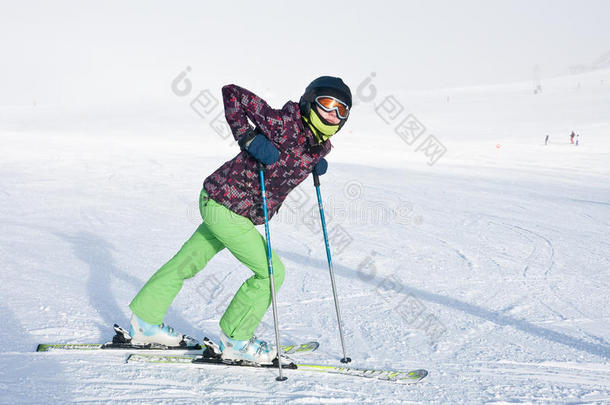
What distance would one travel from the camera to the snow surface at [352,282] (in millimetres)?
2699

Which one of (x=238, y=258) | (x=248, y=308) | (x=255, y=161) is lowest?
(x=248, y=308)

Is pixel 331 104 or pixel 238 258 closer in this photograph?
pixel 331 104

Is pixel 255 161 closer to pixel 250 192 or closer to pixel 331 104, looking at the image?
pixel 250 192

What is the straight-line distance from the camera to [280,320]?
3740mm

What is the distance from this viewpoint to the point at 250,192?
2779 mm

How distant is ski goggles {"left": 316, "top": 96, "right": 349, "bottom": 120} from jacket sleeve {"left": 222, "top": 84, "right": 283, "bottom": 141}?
0.22 m

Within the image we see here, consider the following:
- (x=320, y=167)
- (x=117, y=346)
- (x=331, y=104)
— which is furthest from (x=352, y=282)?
(x=331, y=104)

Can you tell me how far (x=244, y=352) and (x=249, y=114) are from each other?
4.20ft

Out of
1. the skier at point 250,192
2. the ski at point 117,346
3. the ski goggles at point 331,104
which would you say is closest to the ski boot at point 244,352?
the skier at point 250,192

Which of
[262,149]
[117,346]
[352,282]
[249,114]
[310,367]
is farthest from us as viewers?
[352,282]

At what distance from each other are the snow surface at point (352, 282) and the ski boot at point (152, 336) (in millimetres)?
162

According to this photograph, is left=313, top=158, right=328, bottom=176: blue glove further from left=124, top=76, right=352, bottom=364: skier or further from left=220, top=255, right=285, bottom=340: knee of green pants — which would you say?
left=220, top=255, right=285, bottom=340: knee of green pants

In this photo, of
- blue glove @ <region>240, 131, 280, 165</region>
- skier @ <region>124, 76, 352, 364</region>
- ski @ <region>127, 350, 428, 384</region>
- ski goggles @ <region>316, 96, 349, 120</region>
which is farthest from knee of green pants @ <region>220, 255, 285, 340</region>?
ski goggles @ <region>316, 96, 349, 120</region>

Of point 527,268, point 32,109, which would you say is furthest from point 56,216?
point 32,109
